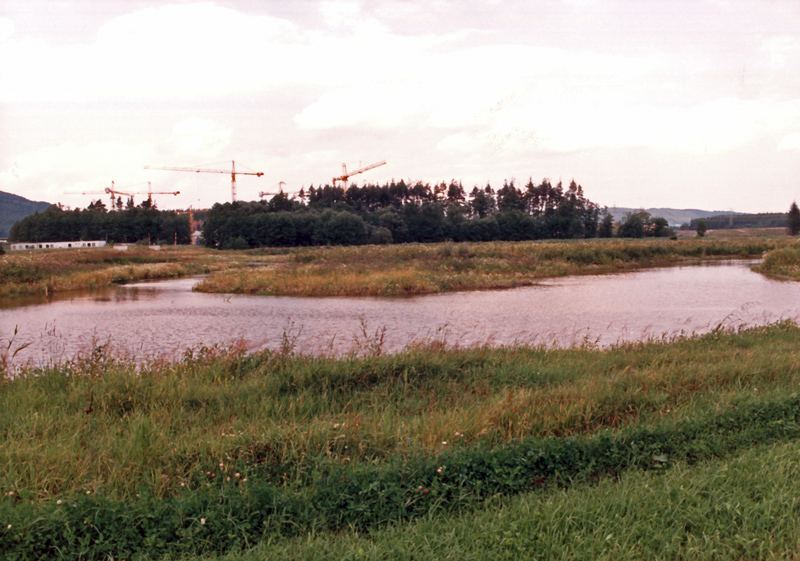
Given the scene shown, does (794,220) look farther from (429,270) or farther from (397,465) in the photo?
(397,465)

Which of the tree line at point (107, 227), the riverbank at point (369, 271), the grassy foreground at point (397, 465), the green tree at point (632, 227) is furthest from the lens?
the green tree at point (632, 227)

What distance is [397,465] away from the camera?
17.2 feet

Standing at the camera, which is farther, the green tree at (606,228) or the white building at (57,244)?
the green tree at (606,228)

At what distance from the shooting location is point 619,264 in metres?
49.6

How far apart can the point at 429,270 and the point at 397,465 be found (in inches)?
1245

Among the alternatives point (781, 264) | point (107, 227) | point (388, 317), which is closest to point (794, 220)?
point (781, 264)

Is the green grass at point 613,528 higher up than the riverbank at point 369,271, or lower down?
lower down

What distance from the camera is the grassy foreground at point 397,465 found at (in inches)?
166

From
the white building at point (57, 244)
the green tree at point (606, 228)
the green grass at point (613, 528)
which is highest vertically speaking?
the green tree at point (606, 228)

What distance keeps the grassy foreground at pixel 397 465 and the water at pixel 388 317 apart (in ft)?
10.8

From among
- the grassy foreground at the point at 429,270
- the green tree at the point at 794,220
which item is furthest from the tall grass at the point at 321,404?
the green tree at the point at 794,220

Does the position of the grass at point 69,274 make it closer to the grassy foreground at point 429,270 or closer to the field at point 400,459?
the grassy foreground at point 429,270

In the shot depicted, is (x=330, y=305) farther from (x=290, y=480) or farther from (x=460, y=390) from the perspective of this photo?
(x=290, y=480)

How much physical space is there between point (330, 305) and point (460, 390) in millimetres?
16671
